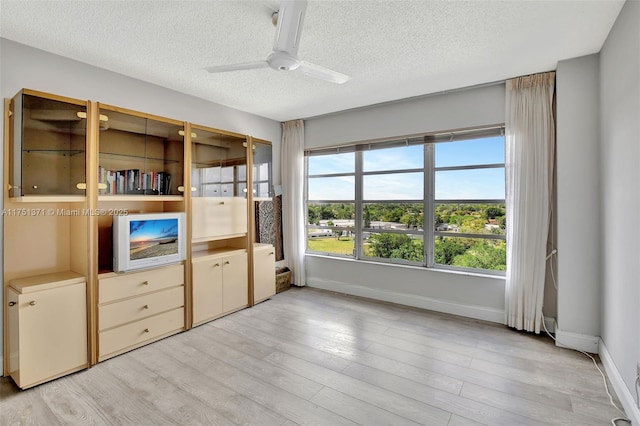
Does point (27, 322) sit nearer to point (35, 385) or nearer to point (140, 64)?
point (35, 385)

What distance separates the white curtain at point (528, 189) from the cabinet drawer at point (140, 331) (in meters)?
3.62

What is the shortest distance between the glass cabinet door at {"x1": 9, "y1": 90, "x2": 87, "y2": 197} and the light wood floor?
1.55 metres

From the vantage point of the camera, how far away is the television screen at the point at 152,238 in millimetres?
2857

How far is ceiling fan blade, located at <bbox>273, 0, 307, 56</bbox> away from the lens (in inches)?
66.8

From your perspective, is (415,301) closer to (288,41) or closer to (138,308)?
(138,308)

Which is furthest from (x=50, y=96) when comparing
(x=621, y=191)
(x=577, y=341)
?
(x=577, y=341)

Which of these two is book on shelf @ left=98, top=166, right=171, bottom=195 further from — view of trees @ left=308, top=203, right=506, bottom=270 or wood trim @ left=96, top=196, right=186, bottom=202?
view of trees @ left=308, top=203, right=506, bottom=270

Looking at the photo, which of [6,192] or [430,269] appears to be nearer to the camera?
[6,192]

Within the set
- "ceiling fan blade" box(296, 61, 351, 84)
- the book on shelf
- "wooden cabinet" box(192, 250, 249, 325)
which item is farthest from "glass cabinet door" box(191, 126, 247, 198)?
"ceiling fan blade" box(296, 61, 351, 84)

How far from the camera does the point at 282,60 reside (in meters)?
2.02

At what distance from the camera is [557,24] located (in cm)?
227

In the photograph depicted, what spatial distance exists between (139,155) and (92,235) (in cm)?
90

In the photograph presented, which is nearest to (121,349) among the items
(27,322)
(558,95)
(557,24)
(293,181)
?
(27,322)

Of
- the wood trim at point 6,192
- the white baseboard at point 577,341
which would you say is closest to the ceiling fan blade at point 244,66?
the wood trim at point 6,192
